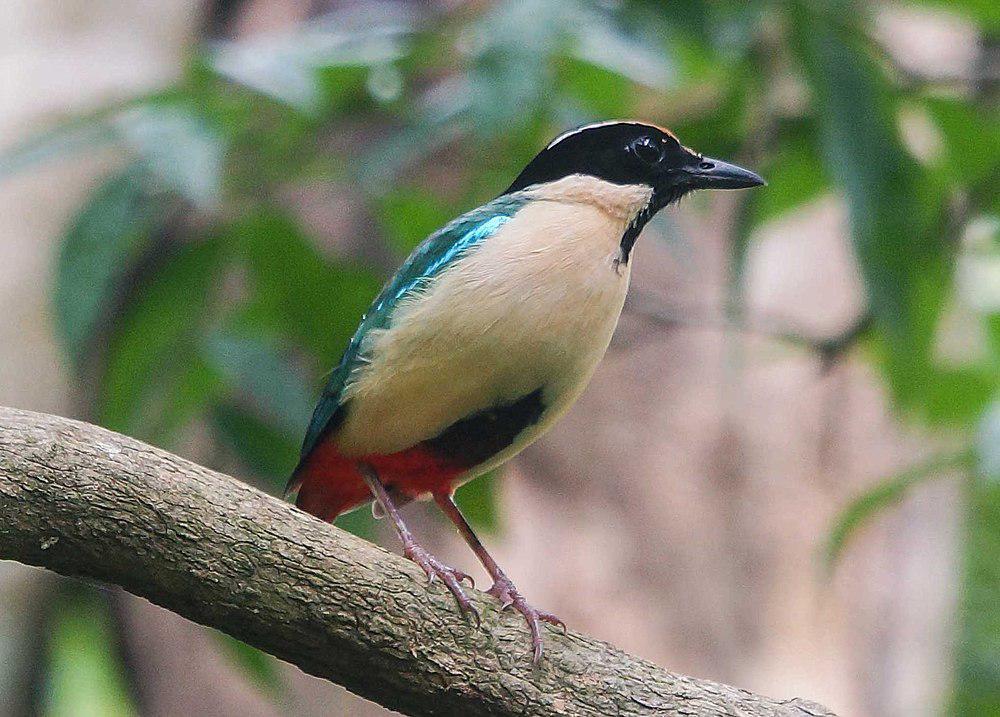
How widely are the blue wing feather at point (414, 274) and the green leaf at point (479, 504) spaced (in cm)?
66

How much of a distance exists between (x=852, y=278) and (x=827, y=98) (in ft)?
9.14

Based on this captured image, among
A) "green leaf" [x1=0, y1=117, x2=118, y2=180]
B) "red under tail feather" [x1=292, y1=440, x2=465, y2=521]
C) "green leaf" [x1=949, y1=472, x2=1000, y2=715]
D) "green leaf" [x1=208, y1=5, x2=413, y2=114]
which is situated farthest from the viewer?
"green leaf" [x1=949, y1=472, x2=1000, y2=715]

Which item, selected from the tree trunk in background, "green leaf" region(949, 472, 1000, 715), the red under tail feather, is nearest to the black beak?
the red under tail feather

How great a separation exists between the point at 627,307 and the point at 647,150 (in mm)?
1682

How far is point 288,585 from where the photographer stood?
7.81 ft

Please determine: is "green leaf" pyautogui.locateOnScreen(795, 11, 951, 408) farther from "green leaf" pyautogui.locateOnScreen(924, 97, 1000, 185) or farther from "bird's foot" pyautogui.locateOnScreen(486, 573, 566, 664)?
"bird's foot" pyautogui.locateOnScreen(486, 573, 566, 664)

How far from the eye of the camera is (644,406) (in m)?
6.23

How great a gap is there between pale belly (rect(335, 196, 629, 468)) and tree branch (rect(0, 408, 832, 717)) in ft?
1.40

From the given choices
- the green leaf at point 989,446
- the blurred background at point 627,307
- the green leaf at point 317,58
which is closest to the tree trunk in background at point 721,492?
the blurred background at point 627,307

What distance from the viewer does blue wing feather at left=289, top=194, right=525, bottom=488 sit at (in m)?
2.96

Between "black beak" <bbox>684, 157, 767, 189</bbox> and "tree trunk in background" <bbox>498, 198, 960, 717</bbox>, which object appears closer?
"black beak" <bbox>684, 157, 767, 189</bbox>

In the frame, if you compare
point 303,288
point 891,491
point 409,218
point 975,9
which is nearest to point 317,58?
point 409,218

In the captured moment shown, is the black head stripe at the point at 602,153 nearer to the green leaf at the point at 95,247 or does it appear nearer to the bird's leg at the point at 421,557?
the bird's leg at the point at 421,557

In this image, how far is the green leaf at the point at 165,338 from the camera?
12.6 feet
